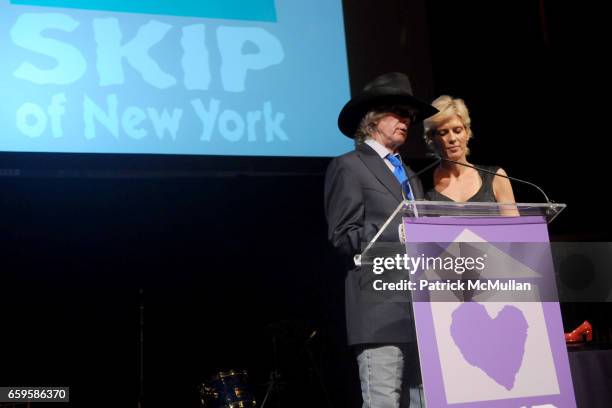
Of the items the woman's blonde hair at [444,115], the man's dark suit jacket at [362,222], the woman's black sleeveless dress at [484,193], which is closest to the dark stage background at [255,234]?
the woman's blonde hair at [444,115]

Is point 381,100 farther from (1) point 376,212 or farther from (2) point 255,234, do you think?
(2) point 255,234

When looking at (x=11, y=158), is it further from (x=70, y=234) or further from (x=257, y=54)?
(x=257, y=54)

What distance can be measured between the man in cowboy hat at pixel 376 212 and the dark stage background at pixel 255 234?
111cm

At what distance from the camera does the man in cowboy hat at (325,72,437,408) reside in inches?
73.0

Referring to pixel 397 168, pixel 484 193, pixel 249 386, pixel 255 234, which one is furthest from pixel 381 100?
pixel 249 386

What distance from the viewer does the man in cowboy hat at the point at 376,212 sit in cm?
185

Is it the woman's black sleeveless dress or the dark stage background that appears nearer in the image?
the woman's black sleeveless dress

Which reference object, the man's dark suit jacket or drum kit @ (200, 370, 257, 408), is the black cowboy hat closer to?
the man's dark suit jacket

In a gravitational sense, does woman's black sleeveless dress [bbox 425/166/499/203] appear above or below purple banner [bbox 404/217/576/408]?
above

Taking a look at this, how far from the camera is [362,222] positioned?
77.7 inches

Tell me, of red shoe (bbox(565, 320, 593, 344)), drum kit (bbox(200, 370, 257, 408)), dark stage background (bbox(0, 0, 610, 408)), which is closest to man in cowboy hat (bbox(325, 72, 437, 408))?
red shoe (bbox(565, 320, 593, 344))

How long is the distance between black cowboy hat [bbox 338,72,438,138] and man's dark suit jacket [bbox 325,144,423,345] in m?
0.16

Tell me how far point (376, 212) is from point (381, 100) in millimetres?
406

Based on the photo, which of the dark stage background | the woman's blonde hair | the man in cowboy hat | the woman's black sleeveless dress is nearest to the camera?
the man in cowboy hat
